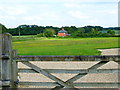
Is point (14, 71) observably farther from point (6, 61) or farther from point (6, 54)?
point (6, 54)

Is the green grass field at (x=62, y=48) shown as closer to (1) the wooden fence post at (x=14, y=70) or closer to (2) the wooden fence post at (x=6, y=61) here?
(1) the wooden fence post at (x=14, y=70)

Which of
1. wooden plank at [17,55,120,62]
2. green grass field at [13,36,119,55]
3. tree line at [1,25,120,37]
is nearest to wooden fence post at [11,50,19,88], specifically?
wooden plank at [17,55,120,62]

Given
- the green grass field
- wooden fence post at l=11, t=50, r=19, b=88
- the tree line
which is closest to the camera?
wooden fence post at l=11, t=50, r=19, b=88

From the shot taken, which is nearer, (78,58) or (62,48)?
(78,58)

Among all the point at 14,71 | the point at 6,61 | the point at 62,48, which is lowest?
the point at 62,48

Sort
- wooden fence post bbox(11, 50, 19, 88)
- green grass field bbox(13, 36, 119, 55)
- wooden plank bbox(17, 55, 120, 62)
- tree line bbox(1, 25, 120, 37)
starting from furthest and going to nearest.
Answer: tree line bbox(1, 25, 120, 37), green grass field bbox(13, 36, 119, 55), wooden fence post bbox(11, 50, 19, 88), wooden plank bbox(17, 55, 120, 62)

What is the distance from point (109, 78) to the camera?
8.91m

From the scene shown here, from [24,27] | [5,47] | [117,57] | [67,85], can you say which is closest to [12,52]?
[5,47]

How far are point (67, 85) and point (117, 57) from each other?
41.2 inches

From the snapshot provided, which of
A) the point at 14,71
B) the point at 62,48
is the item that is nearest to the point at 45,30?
the point at 62,48

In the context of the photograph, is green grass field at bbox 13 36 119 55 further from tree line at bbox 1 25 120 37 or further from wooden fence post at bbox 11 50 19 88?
tree line at bbox 1 25 120 37

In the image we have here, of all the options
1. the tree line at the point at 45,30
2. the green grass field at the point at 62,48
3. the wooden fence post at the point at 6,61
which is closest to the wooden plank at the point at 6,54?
the wooden fence post at the point at 6,61

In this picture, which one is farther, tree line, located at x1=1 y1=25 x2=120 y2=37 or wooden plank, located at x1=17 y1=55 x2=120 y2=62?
tree line, located at x1=1 y1=25 x2=120 y2=37

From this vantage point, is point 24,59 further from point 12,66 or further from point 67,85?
point 67,85
